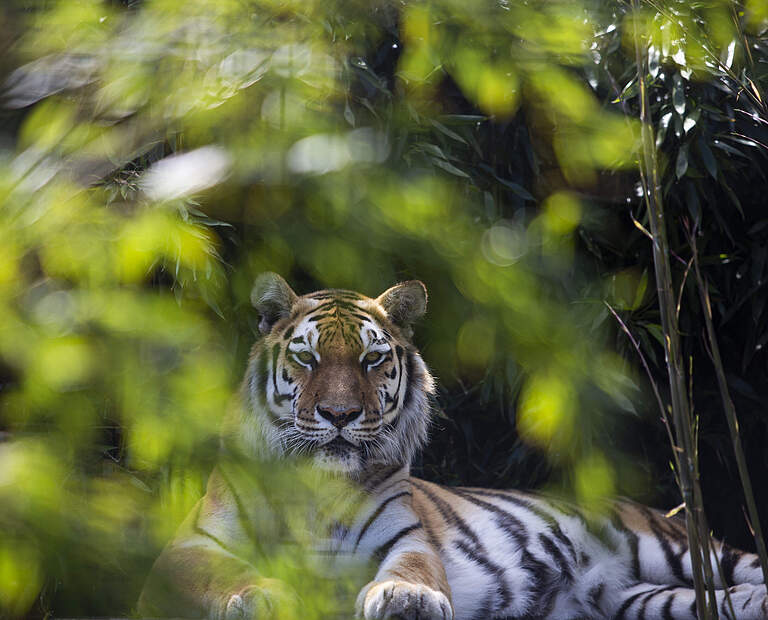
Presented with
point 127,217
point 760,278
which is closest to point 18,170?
point 127,217

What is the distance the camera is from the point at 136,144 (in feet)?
1.58

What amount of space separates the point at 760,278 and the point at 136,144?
214 centimetres

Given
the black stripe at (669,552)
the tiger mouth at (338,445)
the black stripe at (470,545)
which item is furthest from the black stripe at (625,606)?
the tiger mouth at (338,445)

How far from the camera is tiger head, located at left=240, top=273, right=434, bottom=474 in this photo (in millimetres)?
1638

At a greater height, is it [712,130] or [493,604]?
[712,130]

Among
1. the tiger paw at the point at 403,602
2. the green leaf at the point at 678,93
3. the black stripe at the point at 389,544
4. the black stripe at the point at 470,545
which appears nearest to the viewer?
the tiger paw at the point at 403,602

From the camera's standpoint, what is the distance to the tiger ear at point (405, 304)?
1.60 meters

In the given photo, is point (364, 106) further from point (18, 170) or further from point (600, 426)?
point (600, 426)

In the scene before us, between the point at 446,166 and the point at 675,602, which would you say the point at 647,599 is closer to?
the point at 675,602

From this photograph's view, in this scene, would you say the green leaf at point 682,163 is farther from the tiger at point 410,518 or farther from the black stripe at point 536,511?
the black stripe at point 536,511

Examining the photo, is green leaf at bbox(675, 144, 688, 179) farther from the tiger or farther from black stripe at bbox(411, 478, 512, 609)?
black stripe at bbox(411, 478, 512, 609)

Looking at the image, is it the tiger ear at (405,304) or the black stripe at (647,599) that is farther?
the black stripe at (647,599)

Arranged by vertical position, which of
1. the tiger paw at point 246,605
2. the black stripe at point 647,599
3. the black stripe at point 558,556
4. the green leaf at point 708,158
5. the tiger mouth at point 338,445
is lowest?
the black stripe at point 647,599

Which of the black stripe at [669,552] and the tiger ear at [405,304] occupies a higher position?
the tiger ear at [405,304]
